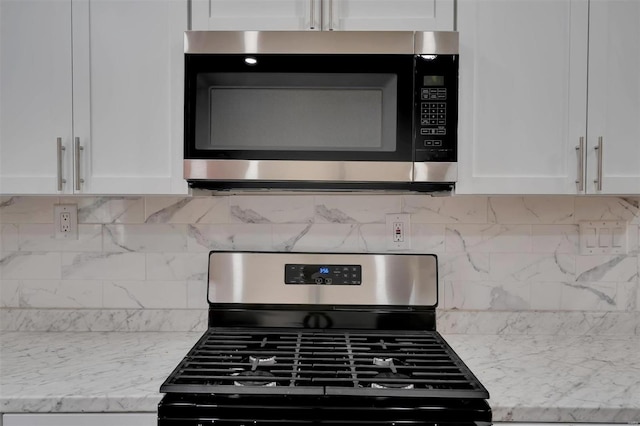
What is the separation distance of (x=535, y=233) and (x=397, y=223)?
49 cm

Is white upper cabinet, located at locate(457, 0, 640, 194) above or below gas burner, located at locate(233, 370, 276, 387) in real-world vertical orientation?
above

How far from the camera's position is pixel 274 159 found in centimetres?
142

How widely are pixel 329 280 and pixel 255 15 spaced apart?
87 centimetres

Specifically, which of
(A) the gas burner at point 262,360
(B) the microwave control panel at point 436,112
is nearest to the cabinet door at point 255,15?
(B) the microwave control panel at point 436,112

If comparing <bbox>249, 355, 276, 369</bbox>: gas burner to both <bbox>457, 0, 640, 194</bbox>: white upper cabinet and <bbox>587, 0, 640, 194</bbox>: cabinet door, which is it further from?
<bbox>587, 0, 640, 194</bbox>: cabinet door

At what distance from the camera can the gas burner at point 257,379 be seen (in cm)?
121

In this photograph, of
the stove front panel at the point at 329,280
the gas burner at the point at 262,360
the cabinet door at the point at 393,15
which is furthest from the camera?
the stove front panel at the point at 329,280

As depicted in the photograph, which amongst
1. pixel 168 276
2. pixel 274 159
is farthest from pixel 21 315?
pixel 274 159

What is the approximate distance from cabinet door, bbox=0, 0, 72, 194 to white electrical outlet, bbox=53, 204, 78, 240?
0.32m

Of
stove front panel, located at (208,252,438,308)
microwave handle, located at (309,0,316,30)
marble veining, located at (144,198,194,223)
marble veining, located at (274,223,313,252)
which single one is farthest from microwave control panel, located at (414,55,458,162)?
marble veining, located at (144,198,194,223)

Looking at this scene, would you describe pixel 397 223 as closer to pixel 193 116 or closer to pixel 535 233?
pixel 535 233

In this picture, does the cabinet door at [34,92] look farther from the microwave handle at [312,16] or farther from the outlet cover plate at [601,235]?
the outlet cover plate at [601,235]

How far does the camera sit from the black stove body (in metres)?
1.15

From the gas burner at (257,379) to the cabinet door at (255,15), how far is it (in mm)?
963
